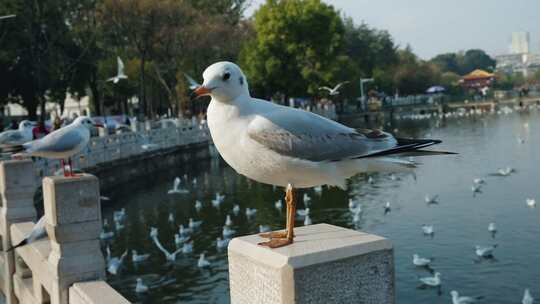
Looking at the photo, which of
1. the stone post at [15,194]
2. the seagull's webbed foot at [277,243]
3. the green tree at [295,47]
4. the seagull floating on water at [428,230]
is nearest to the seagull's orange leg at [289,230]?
the seagull's webbed foot at [277,243]

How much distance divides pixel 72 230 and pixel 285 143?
8.36 feet

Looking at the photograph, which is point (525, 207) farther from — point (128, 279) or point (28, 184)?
point (28, 184)

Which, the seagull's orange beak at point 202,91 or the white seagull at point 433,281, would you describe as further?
the white seagull at point 433,281

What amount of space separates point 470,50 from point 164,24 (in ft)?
395

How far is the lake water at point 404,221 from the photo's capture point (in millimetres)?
10180

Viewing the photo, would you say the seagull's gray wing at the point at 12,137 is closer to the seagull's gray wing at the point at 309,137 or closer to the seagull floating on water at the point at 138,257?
the seagull floating on water at the point at 138,257

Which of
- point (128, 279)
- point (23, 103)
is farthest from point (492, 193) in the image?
point (23, 103)

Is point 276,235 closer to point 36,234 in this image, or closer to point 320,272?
point 320,272

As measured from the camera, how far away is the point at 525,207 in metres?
14.2

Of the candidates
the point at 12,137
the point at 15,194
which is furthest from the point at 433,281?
the point at 12,137

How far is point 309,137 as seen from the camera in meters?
2.67

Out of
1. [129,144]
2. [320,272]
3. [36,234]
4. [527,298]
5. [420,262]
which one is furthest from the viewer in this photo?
[129,144]

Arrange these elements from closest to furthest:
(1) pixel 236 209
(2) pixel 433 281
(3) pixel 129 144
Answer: (2) pixel 433 281 < (1) pixel 236 209 < (3) pixel 129 144

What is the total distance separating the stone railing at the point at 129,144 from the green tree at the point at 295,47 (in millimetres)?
12365
